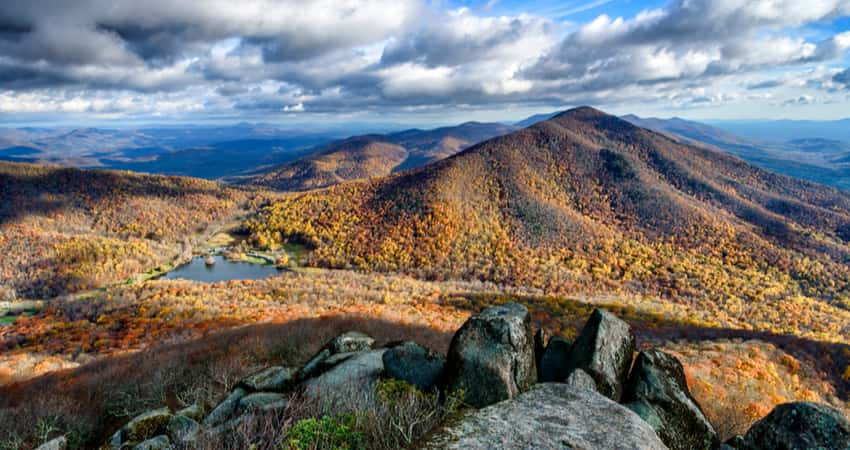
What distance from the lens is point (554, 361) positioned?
48.7 feet

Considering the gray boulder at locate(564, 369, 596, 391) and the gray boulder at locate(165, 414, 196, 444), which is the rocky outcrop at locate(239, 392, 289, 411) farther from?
the gray boulder at locate(564, 369, 596, 391)

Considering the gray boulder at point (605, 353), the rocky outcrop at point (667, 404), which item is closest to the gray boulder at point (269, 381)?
the gray boulder at point (605, 353)

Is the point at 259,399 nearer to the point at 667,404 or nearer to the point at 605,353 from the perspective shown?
the point at 605,353

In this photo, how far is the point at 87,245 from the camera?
152 meters

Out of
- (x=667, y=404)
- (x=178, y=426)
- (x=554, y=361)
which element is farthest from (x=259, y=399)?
(x=667, y=404)

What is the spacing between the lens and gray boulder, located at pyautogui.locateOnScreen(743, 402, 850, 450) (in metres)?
9.26

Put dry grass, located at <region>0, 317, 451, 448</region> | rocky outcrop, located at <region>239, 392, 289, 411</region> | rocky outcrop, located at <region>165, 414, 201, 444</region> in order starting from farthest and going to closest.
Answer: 1. dry grass, located at <region>0, 317, 451, 448</region>
2. rocky outcrop, located at <region>239, 392, 289, 411</region>
3. rocky outcrop, located at <region>165, 414, 201, 444</region>

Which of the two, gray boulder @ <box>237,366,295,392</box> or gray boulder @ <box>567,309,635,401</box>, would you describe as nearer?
gray boulder @ <box>567,309,635,401</box>

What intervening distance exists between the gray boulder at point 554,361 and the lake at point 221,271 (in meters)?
149

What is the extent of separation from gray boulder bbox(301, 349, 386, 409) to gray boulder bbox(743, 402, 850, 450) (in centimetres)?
1073

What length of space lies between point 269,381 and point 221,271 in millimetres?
166915

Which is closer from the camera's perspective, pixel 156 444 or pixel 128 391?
pixel 156 444

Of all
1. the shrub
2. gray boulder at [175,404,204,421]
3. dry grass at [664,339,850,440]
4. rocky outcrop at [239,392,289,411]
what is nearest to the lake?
dry grass at [664,339,850,440]

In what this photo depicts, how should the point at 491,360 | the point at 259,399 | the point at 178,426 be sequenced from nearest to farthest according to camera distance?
1. the point at 491,360
2. the point at 178,426
3. the point at 259,399
